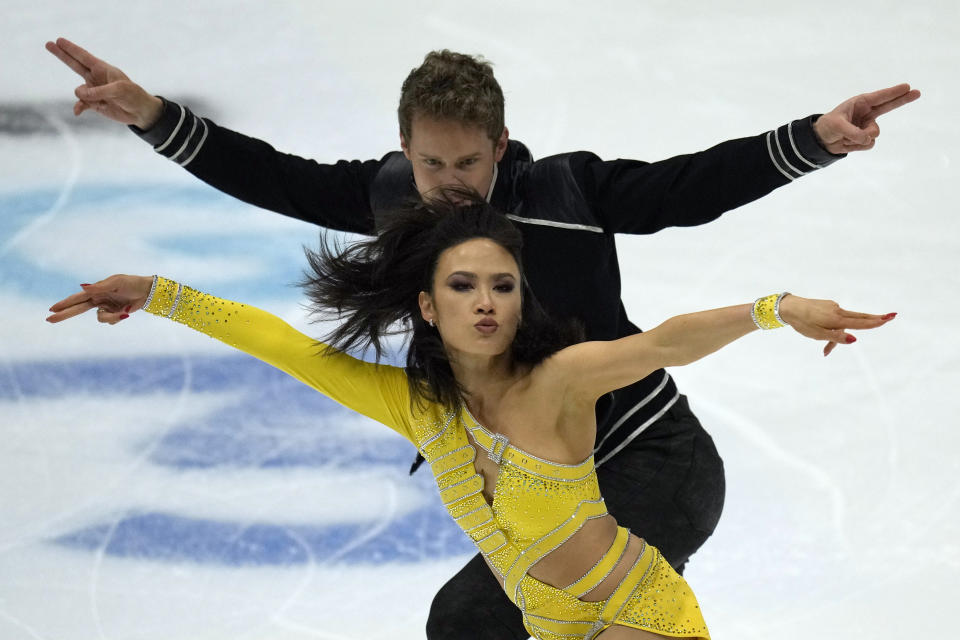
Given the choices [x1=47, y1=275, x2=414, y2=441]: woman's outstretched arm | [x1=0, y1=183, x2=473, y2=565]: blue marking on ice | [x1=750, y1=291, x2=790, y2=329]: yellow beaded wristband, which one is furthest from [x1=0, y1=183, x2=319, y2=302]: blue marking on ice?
[x1=750, y1=291, x2=790, y2=329]: yellow beaded wristband

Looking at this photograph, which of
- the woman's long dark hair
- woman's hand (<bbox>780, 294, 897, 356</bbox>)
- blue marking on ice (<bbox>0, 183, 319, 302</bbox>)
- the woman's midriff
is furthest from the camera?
blue marking on ice (<bbox>0, 183, 319, 302</bbox>)

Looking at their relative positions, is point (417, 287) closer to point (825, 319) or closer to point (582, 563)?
point (582, 563)

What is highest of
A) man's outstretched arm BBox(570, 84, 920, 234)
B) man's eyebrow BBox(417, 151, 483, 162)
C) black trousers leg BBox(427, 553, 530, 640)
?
man's eyebrow BBox(417, 151, 483, 162)

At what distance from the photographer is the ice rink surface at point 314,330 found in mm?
Answer: 4664

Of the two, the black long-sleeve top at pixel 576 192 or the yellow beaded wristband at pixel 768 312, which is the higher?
the black long-sleeve top at pixel 576 192

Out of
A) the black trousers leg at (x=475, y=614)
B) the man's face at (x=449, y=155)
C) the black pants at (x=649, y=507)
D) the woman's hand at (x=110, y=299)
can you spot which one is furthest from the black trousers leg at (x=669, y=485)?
the woman's hand at (x=110, y=299)

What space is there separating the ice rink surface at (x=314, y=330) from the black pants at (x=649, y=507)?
1.14 meters

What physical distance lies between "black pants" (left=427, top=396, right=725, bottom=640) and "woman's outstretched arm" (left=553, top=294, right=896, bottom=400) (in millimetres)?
463

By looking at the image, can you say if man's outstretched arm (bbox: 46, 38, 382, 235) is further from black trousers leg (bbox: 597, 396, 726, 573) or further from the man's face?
black trousers leg (bbox: 597, 396, 726, 573)

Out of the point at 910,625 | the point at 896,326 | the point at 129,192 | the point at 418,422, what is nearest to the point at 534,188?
the point at 418,422

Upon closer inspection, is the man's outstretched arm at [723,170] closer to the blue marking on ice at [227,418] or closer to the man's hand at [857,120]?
the man's hand at [857,120]

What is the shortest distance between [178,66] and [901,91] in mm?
3928

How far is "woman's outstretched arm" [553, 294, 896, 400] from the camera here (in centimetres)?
240

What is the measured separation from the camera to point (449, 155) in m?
3.18
